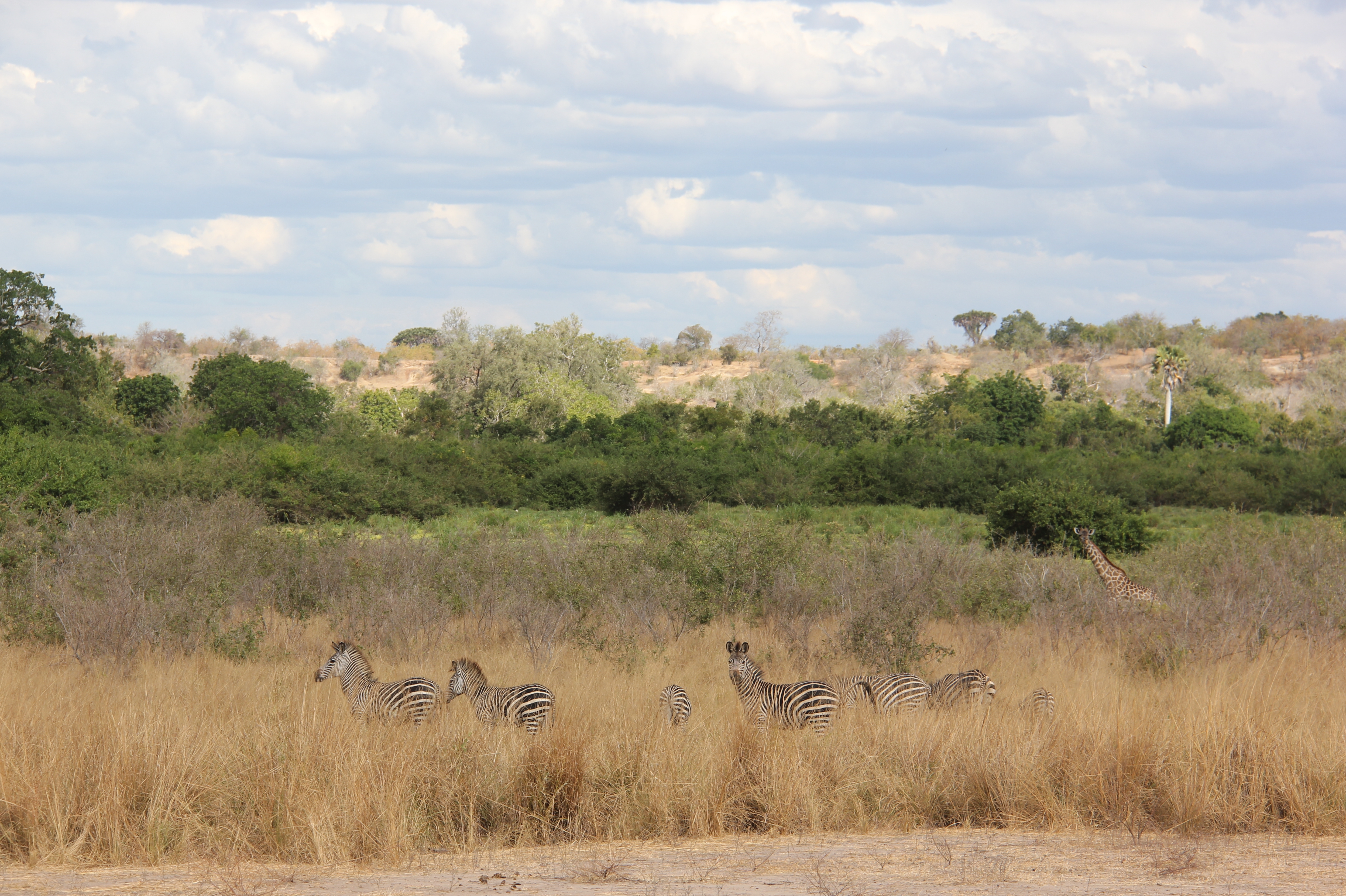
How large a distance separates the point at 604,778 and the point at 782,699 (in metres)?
2.25

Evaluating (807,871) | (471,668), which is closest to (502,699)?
(471,668)

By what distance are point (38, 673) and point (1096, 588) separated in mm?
11908

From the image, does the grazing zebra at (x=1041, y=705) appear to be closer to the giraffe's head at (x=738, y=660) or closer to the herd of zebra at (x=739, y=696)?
the herd of zebra at (x=739, y=696)

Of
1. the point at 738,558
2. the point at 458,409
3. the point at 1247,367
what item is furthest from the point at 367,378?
the point at 738,558

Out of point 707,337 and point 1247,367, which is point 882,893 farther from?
point 707,337

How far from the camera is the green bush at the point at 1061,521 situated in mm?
22328

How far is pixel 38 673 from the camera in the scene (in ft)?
35.2

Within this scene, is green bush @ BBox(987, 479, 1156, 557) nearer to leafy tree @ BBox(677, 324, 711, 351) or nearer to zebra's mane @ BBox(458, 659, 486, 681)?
zebra's mane @ BBox(458, 659, 486, 681)

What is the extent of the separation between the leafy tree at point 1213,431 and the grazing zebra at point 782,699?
44.1m

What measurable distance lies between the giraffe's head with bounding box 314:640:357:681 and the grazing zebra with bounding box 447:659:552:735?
111 cm

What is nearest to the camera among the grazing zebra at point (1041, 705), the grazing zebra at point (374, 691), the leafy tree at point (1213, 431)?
the grazing zebra at point (1041, 705)

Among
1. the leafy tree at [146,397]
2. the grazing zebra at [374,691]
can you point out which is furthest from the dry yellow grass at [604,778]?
the leafy tree at [146,397]

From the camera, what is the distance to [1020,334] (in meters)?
101

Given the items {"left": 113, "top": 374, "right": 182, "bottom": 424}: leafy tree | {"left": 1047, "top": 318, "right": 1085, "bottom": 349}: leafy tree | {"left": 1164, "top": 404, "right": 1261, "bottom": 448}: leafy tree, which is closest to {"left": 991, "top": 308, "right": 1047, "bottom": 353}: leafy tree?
{"left": 1047, "top": 318, "right": 1085, "bottom": 349}: leafy tree
